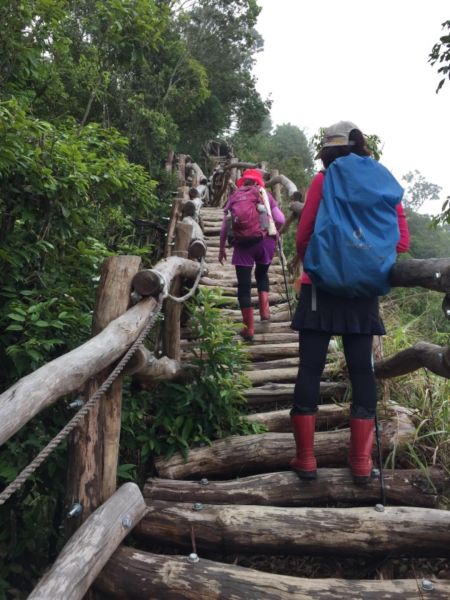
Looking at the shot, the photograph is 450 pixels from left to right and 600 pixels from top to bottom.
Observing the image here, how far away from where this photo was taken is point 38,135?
108 inches

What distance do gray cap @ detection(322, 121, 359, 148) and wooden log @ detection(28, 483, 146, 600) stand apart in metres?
1.87

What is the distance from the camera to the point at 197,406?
289 cm

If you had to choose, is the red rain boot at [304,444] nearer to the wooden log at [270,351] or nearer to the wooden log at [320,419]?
the wooden log at [320,419]

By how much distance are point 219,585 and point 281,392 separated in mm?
1812

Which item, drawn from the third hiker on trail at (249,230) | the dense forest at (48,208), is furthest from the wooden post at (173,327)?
the third hiker on trail at (249,230)

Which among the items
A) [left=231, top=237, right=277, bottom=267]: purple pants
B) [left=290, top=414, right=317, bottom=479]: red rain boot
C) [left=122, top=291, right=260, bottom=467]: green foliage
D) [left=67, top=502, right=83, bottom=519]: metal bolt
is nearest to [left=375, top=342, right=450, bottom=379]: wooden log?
[left=290, top=414, right=317, bottom=479]: red rain boot

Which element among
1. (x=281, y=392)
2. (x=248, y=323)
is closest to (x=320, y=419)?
(x=281, y=392)

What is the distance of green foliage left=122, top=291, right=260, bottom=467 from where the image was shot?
2744mm

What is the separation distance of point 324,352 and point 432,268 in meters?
0.65

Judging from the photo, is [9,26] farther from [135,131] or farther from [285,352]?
[135,131]

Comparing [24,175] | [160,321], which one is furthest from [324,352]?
[24,175]

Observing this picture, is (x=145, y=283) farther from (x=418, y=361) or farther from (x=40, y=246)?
(x=418, y=361)

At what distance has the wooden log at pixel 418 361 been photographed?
2227 millimetres

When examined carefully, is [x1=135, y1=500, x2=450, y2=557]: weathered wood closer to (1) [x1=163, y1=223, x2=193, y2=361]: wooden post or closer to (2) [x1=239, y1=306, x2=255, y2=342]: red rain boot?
(1) [x1=163, y1=223, x2=193, y2=361]: wooden post
